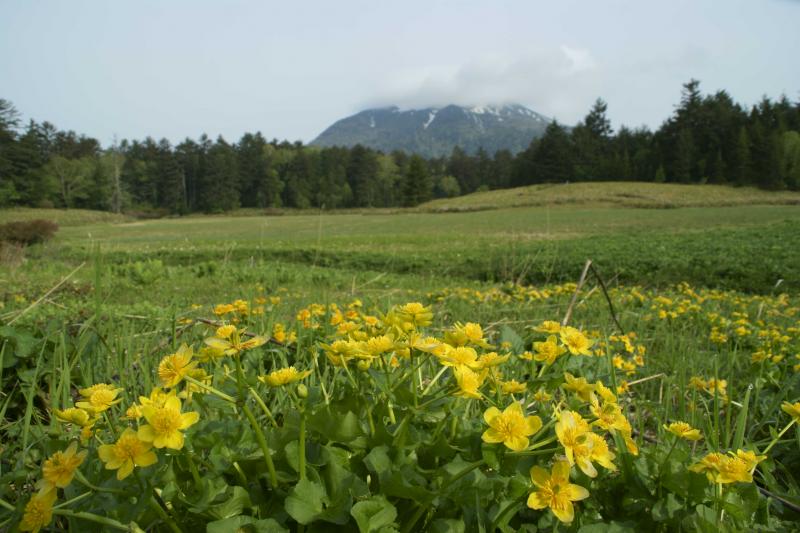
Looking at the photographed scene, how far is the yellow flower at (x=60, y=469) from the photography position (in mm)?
637

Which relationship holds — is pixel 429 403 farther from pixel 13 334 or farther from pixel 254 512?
pixel 13 334

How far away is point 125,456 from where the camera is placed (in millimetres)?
630

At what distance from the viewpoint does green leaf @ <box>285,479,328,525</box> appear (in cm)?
64

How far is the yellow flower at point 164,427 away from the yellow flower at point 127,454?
27 mm

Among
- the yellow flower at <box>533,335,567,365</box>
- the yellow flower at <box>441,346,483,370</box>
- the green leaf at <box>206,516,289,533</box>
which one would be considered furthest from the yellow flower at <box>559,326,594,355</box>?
the green leaf at <box>206,516,289,533</box>

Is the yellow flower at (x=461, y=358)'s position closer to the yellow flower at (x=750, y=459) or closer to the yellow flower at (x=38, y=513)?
the yellow flower at (x=750, y=459)

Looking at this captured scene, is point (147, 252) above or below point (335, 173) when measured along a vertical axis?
below

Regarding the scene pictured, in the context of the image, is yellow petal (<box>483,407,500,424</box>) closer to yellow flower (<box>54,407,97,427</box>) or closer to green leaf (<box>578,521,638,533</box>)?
green leaf (<box>578,521,638,533</box>)

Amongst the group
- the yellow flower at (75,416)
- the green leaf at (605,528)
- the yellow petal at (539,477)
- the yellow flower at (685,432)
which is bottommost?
the green leaf at (605,528)

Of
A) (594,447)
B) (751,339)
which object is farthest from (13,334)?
(751,339)

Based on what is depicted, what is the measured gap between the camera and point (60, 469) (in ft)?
2.13

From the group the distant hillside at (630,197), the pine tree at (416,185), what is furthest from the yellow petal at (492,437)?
the pine tree at (416,185)

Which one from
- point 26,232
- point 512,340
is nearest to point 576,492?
point 512,340

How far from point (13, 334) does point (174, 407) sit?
151 centimetres
